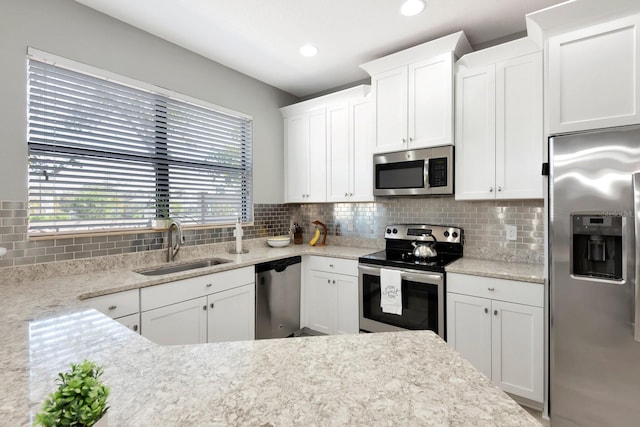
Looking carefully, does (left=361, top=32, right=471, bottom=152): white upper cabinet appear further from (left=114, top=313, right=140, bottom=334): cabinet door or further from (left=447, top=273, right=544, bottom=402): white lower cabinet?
(left=114, top=313, right=140, bottom=334): cabinet door

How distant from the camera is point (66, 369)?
810 mm

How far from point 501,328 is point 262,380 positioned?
197cm

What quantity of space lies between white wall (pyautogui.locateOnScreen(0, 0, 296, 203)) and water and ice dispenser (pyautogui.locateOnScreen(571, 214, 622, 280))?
2.79 metres

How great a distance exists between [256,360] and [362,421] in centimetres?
36

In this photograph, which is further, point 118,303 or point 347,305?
point 347,305

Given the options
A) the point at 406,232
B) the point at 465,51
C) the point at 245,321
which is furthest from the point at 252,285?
the point at 465,51

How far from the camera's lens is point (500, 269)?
2.22 m

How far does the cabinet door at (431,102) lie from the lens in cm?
250

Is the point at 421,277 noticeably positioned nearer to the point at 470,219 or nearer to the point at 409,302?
the point at 409,302

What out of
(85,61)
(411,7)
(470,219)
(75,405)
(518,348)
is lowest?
(518,348)

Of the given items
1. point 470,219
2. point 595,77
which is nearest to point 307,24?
point 595,77

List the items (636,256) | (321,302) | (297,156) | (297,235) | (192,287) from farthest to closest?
1. (297,235)
2. (297,156)
3. (321,302)
4. (192,287)
5. (636,256)

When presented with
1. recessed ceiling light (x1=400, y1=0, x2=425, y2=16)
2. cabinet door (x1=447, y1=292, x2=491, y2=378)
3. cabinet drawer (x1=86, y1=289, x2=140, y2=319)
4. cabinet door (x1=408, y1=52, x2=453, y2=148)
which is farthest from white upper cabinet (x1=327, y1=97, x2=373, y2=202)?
cabinet drawer (x1=86, y1=289, x2=140, y2=319)

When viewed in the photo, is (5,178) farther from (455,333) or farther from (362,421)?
(455,333)
